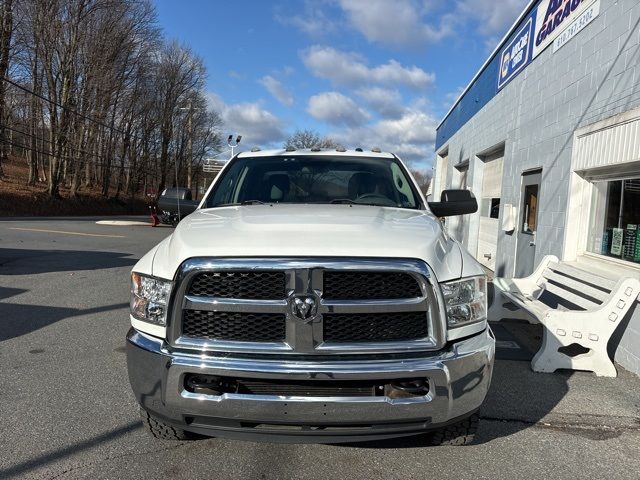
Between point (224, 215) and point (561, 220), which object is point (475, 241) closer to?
point (561, 220)

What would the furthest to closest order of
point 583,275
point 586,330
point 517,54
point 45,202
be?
1. point 45,202
2. point 517,54
3. point 583,275
4. point 586,330

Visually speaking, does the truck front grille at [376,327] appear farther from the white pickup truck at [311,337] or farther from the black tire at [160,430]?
the black tire at [160,430]

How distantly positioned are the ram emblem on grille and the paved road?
101 centimetres

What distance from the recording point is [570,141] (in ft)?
22.1

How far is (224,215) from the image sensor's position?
3402 millimetres

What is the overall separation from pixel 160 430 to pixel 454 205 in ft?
8.90

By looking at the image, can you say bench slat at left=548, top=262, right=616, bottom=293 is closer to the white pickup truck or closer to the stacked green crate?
the stacked green crate

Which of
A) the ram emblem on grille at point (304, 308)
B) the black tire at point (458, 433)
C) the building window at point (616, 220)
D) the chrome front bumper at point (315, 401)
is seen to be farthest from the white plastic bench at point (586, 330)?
the ram emblem on grille at point (304, 308)

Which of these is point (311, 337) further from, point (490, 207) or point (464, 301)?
point (490, 207)

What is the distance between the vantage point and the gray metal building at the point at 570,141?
5.35m

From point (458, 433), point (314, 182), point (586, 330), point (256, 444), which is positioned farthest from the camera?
point (586, 330)

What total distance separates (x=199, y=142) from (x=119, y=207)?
2012cm

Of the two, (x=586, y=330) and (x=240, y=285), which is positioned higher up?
(x=240, y=285)

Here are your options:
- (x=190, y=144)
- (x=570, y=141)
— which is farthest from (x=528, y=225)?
(x=190, y=144)
